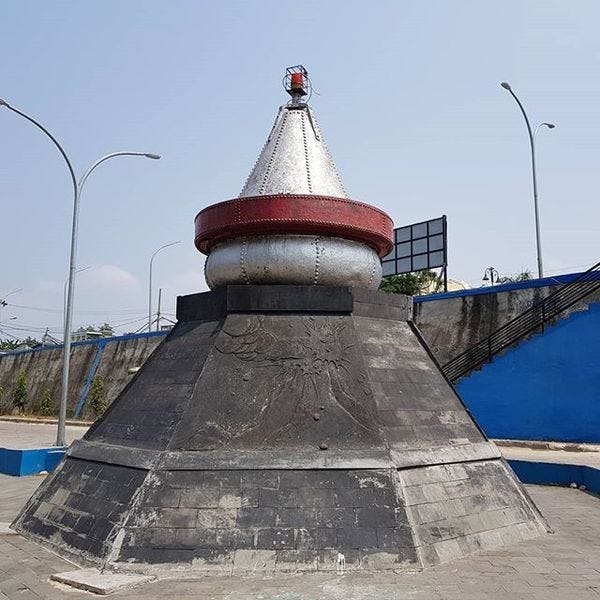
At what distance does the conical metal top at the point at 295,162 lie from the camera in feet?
29.1

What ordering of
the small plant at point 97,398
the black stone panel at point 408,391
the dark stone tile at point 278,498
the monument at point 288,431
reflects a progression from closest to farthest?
the monument at point 288,431 < the dark stone tile at point 278,498 < the black stone panel at point 408,391 < the small plant at point 97,398

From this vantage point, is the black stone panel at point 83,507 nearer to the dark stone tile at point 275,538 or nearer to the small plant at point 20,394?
the dark stone tile at point 275,538

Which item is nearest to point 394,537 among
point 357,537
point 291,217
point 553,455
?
point 357,537

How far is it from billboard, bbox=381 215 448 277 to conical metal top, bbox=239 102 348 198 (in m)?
20.1

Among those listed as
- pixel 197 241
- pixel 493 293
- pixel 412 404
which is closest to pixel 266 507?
pixel 412 404

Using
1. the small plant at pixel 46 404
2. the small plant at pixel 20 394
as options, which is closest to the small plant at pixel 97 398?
the small plant at pixel 46 404

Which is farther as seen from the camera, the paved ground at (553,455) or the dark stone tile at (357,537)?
the paved ground at (553,455)

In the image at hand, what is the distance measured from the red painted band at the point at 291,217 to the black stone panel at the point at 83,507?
3.69 metres

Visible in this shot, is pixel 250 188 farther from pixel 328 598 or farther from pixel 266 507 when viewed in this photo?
pixel 328 598

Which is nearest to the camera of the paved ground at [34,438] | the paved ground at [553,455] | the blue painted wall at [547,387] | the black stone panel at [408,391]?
the black stone panel at [408,391]

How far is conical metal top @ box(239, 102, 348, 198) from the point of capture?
8883mm

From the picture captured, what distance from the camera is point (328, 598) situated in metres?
5.14

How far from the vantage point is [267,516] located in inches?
239

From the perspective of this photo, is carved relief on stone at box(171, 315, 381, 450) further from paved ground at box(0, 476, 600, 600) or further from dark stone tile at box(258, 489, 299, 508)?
paved ground at box(0, 476, 600, 600)
